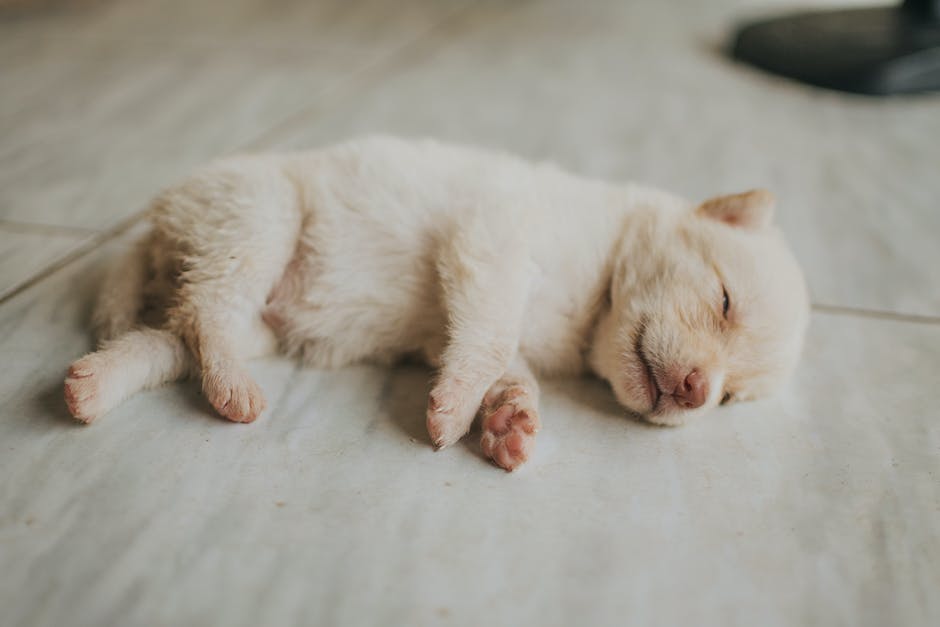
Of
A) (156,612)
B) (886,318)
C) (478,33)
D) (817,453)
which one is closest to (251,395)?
(156,612)

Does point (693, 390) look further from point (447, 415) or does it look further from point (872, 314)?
point (872, 314)

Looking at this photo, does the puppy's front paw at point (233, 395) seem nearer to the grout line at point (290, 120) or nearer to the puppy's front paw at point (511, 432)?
the puppy's front paw at point (511, 432)

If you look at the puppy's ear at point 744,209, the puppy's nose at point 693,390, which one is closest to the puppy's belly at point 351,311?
the puppy's nose at point 693,390

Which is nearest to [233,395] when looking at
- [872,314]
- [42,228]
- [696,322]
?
[696,322]

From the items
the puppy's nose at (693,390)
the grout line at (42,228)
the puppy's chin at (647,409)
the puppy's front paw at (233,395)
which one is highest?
the grout line at (42,228)

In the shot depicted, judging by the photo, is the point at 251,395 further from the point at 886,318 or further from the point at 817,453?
the point at 886,318
